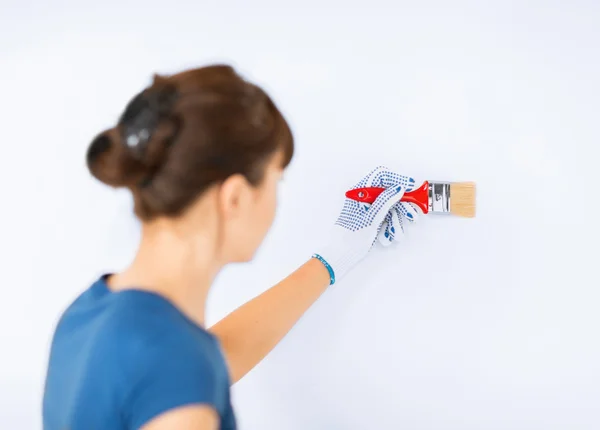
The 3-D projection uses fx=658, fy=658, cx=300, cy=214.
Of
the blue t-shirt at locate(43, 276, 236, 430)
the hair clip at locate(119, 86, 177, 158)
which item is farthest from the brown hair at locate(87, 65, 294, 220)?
the blue t-shirt at locate(43, 276, 236, 430)

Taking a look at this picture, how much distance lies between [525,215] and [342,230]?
0.29m

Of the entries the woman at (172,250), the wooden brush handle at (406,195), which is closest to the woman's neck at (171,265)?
the woman at (172,250)

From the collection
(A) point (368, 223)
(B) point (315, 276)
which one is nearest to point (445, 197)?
(A) point (368, 223)

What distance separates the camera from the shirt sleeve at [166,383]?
0.64 metres

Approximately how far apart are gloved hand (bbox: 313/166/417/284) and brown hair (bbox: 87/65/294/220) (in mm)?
402

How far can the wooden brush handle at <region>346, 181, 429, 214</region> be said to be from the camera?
105 centimetres

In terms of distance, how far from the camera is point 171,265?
0.72 meters

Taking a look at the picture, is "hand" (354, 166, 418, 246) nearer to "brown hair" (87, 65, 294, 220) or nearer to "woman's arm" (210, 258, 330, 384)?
"woman's arm" (210, 258, 330, 384)

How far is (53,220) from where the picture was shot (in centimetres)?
136

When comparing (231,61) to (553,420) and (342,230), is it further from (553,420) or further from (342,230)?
(553,420)

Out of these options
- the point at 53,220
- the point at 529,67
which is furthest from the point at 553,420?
the point at 53,220

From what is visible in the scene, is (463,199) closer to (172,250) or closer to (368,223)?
(368,223)

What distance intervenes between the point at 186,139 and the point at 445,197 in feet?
1.70

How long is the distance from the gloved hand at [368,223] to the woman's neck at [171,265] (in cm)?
39
